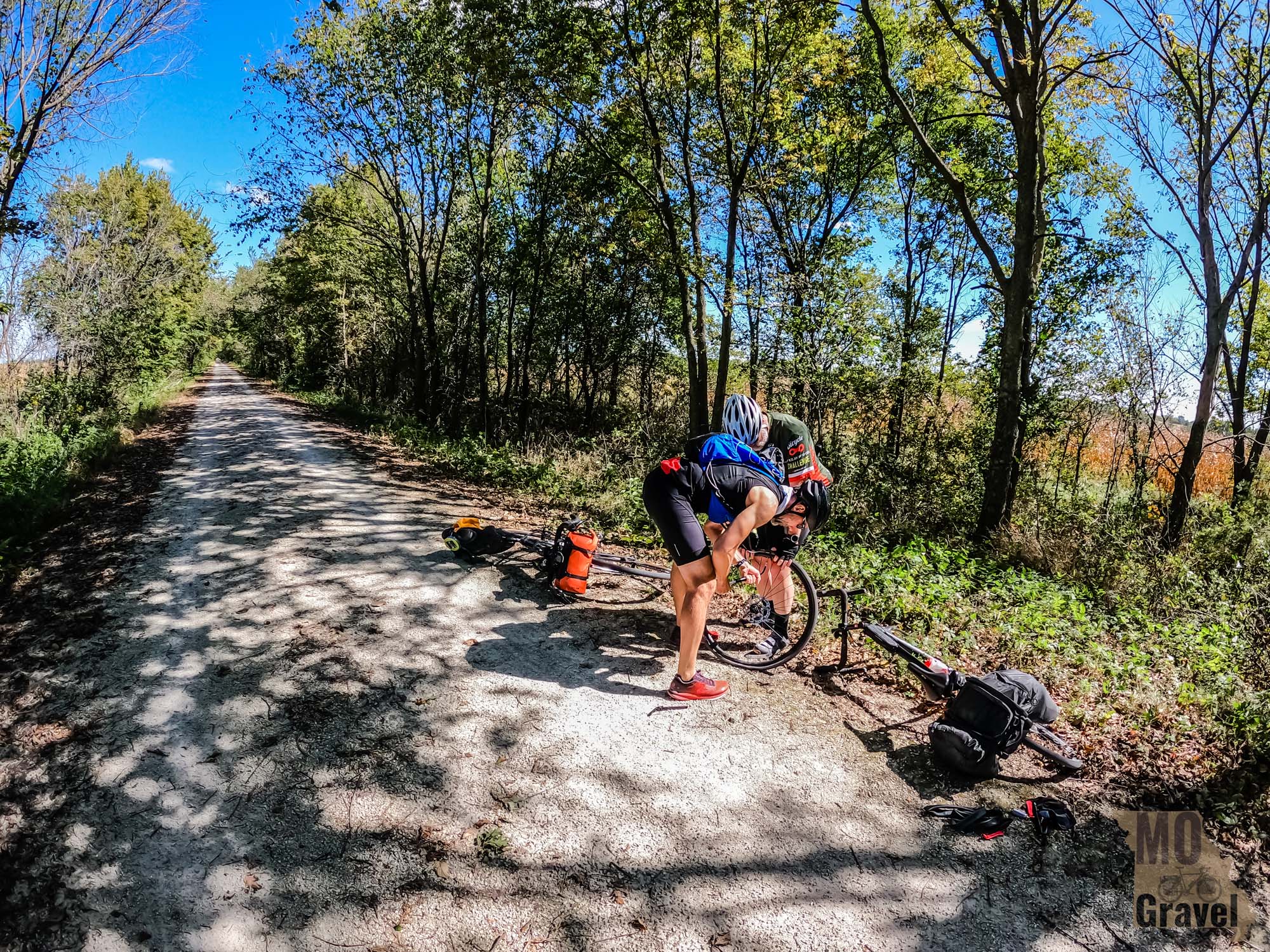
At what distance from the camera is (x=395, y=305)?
26.4 metres

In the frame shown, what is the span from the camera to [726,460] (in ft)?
13.3

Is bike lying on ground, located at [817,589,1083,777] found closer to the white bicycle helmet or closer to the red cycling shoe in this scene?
the red cycling shoe

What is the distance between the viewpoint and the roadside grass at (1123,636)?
3555 millimetres

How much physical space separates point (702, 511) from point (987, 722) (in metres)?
2.06

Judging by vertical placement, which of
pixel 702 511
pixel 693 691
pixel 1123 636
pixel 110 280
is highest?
pixel 110 280

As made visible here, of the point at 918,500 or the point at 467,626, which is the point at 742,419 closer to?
the point at 467,626

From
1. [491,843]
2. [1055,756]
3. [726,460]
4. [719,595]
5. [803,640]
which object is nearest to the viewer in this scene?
[491,843]

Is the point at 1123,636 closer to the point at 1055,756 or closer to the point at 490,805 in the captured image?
the point at 1055,756

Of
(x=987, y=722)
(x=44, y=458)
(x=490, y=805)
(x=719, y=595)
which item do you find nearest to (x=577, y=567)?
(x=719, y=595)

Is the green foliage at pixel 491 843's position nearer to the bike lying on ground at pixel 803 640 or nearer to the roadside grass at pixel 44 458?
the bike lying on ground at pixel 803 640

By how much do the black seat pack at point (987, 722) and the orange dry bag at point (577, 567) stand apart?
10.0 feet

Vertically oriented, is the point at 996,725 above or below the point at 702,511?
below

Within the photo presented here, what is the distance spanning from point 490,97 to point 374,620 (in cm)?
1340

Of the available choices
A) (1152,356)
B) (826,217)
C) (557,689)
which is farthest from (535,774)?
(826,217)
